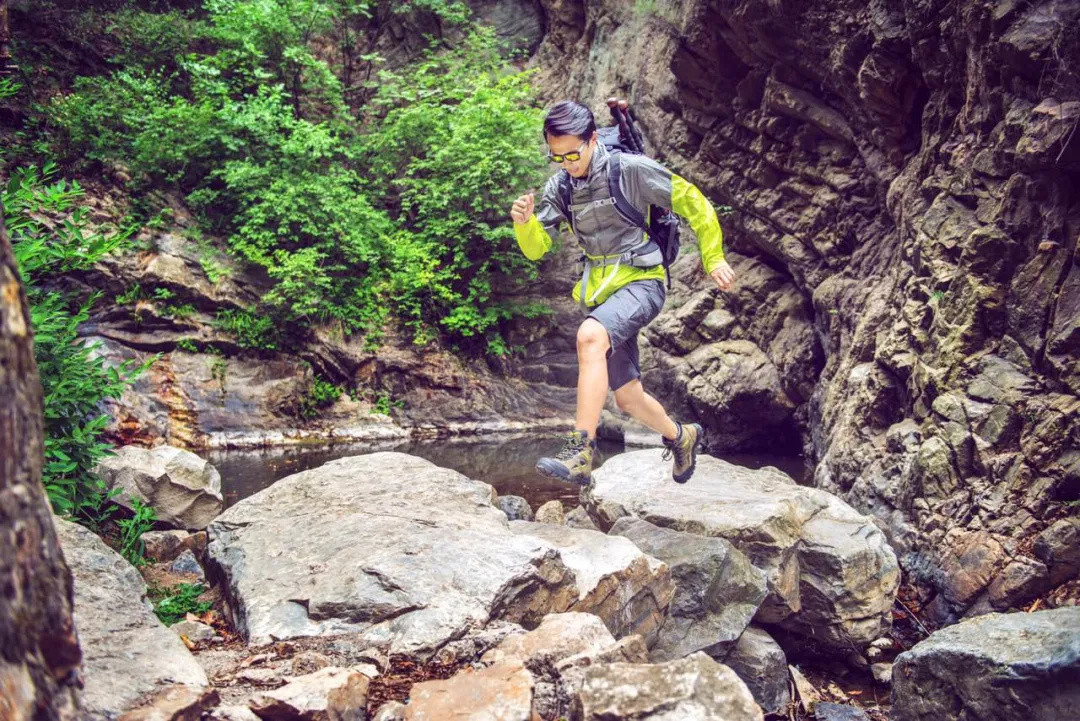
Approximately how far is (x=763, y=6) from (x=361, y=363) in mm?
9038

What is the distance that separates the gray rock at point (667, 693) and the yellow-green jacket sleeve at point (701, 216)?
2571mm

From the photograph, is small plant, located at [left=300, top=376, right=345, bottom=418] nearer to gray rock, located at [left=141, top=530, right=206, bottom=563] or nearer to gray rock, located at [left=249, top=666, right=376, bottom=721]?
gray rock, located at [left=141, top=530, right=206, bottom=563]

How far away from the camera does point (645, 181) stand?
4.39m

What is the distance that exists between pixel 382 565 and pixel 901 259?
6.74 m

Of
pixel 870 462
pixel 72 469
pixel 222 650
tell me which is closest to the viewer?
pixel 222 650

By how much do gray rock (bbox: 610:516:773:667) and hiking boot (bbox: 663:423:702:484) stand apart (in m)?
0.73

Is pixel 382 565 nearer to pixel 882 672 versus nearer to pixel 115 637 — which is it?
pixel 115 637

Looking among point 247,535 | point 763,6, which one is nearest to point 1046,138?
point 763,6

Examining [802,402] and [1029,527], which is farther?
[802,402]

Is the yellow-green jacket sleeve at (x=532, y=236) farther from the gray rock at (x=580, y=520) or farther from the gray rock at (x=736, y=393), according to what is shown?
the gray rock at (x=736, y=393)

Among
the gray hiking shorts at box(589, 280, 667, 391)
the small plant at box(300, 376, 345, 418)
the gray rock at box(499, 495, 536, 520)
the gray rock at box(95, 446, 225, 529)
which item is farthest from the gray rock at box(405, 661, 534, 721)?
the small plant at box(300, 376, 345, 418)

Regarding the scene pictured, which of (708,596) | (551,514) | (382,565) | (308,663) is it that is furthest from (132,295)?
(308,663)

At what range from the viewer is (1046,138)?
529 centimetres

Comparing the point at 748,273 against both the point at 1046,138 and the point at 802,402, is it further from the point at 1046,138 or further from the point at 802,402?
the point at 1046,138
